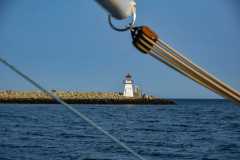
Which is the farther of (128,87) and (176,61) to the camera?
(128,87)

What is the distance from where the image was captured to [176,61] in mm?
2955

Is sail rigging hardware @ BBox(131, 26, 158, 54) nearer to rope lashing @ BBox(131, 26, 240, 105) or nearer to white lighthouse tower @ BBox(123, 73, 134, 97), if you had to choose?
rope lashing @ BBox(131, 26, 240, 105)

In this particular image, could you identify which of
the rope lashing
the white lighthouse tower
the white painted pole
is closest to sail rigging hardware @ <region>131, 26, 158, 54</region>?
the rope lashing

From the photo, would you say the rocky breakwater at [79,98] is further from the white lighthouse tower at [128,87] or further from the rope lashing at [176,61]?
the rope lashing at [176,61]

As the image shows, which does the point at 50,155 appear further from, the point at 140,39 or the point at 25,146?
the point at 140,39

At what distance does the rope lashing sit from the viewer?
2.91 meters

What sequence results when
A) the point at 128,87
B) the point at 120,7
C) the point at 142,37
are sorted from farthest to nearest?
the point at 128,87 < the point at 142,37 < the point at 120,7

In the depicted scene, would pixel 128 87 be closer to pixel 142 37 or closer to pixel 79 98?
pixel 79 98

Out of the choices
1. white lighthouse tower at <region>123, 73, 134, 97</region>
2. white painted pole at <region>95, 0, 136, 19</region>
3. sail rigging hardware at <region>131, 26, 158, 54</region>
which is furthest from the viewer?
white lighthouse tower at <region>123, 73, 134, 97</region>

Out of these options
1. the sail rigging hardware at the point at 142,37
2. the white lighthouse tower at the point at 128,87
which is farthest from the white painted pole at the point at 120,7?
the white lighthouse tower at the point at 128,87

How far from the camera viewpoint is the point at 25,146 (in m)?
23.5

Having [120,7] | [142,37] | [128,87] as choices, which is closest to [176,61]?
[142,37]

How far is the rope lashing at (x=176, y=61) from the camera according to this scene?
2.91 m

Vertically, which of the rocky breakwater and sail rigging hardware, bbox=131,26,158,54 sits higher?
the rocky breakwater
